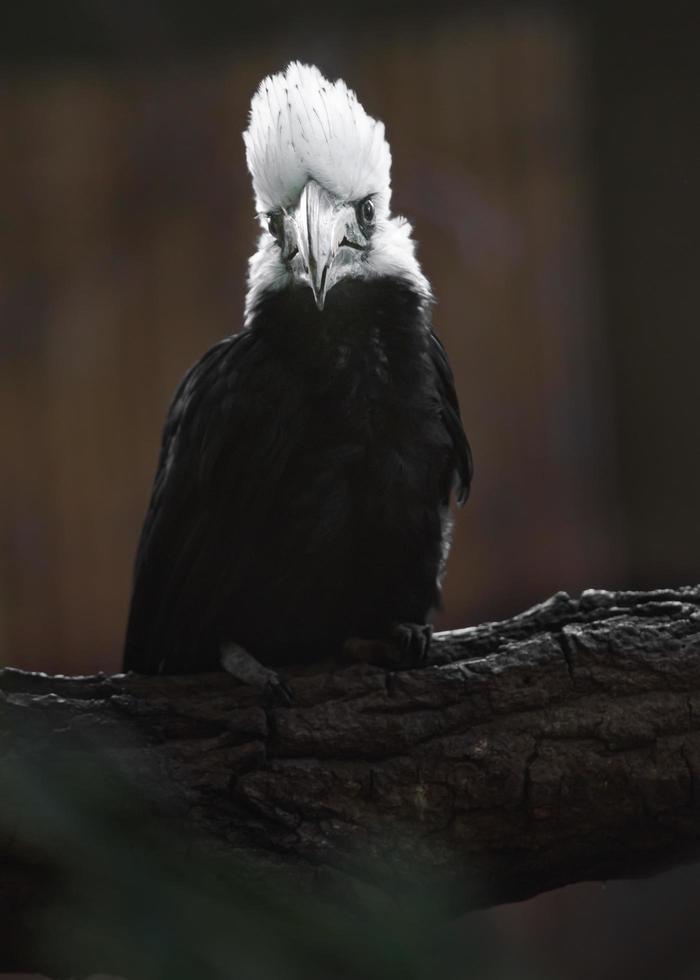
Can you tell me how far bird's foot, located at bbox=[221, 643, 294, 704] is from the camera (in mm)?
1578

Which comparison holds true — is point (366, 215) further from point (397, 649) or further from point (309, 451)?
point (397, 649)

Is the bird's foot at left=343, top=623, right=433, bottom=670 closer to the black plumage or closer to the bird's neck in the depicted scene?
the black plumage

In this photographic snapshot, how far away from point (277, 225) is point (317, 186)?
0.13 metres

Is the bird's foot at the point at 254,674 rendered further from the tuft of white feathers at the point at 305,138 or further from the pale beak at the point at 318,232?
the tuft of white feathers at the point at 305,138

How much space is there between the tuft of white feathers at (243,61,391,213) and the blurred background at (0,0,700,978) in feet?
4.00

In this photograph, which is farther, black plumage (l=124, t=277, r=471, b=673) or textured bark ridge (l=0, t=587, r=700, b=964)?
black plumage (l=124, t=277, r=471, b=673)

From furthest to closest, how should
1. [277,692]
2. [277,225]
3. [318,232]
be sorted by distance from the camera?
[277,225] → [318,232] → [277,692]

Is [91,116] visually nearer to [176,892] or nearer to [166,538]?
[166,538]

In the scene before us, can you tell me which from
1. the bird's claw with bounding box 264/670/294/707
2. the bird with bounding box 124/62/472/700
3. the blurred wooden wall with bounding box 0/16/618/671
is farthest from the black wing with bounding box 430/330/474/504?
the blurred wooden wall with bounding box 0/16/618/671

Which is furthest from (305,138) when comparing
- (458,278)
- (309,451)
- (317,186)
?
(458,278)

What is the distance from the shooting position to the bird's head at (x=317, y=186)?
171 cm

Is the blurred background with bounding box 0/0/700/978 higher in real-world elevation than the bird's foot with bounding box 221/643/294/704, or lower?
higher

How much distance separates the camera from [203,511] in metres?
1.76

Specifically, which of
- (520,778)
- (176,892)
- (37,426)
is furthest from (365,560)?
(37,426)
